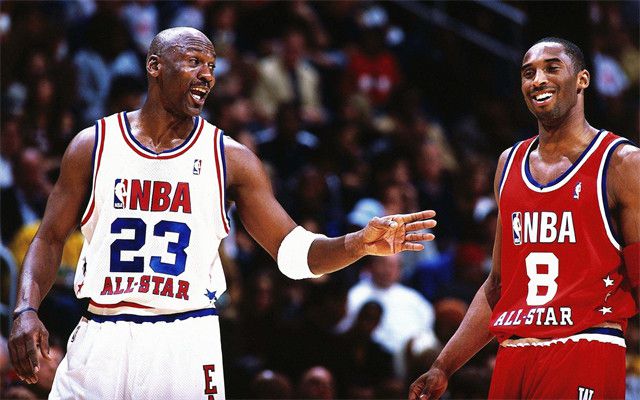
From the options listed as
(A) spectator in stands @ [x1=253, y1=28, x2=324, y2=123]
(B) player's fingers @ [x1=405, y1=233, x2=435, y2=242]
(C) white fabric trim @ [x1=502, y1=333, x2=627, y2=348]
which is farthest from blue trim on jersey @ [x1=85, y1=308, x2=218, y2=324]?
(A) spectator in stands @ [x1=253, y1=28, x2=324, y2=123]

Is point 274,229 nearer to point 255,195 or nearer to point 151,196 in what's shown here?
point 255,195

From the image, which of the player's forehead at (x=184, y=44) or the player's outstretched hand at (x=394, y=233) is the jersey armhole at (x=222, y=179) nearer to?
the player's forehead at (x=184, y=44)

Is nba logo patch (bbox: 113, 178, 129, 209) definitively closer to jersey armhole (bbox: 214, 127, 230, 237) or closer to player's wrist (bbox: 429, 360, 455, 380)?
jersey armhole (bbox: 214, 127, 230, 237)

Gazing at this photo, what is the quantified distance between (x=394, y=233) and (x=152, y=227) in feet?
3.91

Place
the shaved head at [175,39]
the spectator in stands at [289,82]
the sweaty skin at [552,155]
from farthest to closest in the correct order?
the spectator in stands at [289,82]
the shaved head at [175,39]
the sweaty skin at [552,155]

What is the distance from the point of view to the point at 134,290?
5.20 m

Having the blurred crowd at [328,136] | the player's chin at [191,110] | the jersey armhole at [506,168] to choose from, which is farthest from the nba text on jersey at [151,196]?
the blurred crowd at [328,136]

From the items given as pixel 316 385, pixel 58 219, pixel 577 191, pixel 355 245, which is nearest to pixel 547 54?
pixel 577 191

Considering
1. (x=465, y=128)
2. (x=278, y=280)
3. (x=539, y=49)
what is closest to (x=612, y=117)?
(x=465, y=128)

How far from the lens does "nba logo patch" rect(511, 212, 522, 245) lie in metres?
5.26

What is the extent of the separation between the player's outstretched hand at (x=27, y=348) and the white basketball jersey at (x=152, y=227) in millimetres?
356

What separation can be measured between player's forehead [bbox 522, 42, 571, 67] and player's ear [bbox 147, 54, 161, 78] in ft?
6.16

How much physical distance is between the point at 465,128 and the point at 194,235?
30.5ft

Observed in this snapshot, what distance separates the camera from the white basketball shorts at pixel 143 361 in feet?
16.8
